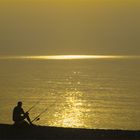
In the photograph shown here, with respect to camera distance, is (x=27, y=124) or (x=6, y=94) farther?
(x=6, y=94)

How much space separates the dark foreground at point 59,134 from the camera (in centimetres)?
1838

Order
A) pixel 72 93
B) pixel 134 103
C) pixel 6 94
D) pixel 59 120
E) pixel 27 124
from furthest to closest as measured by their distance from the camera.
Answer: pixel 72 93 → pixel 6 94 → pixel 134 103 → pixel 59 120 → pixel 27 124

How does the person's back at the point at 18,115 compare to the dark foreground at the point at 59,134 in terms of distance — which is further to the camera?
the person's back at the point at 18,115

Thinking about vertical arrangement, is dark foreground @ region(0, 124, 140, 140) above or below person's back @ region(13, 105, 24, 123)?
below

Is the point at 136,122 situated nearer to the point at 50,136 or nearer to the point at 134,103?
the point at 134,103

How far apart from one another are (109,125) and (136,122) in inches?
135

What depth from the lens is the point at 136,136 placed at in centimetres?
1856

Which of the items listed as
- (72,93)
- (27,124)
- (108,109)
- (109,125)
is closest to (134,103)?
(108,109)

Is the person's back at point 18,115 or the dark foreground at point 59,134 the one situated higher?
the person's back at point 18,115

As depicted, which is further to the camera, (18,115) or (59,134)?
(18,115)

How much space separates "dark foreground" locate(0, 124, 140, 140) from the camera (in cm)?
1838

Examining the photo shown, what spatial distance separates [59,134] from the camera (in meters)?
18.6

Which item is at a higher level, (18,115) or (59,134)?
(18,115)

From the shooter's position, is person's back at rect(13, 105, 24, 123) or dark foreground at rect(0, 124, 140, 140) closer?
dark foreground at rect(0, 124, 140, 140)
